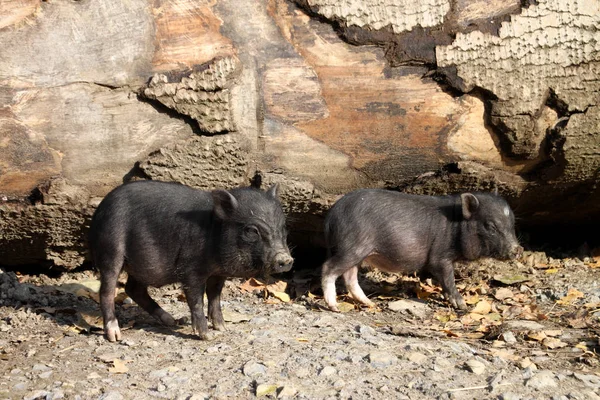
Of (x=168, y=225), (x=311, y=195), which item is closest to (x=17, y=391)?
(x=168, y=225)

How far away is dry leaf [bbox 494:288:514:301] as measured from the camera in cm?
798

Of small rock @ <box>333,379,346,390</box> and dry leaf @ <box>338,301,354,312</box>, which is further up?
small rock @ <box>333,379,346,390</box>

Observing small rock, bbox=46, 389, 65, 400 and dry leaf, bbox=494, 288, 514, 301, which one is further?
dry leaf, bbox=494, 288, 514, 301

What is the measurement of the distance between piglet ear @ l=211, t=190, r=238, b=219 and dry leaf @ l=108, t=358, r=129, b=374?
137cm

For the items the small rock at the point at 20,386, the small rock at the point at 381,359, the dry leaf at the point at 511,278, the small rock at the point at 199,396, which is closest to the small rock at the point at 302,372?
the small rock at the point at 381,359

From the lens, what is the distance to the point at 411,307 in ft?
25.3

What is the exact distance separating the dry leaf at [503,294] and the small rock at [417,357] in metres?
2.39

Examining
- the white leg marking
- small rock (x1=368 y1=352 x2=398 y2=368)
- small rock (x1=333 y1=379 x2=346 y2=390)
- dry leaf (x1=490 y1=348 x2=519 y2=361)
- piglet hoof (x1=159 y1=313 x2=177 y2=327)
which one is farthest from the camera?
the white leg marking

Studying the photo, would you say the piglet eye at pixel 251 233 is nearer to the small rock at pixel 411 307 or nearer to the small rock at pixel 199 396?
the small rock at pixel 199 396

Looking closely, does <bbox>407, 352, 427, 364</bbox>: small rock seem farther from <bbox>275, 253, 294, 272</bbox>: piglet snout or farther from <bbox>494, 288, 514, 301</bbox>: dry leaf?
<bbox>494, 288, 514, 301</bbox>: dry leaf

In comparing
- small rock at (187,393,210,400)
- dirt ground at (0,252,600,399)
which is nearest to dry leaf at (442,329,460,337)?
dirt ground at (0,252,600,399)

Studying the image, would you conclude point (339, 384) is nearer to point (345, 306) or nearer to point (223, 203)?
point (223, 203)

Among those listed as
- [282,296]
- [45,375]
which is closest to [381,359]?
[45,375]

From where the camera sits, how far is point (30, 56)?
6.70 meters
